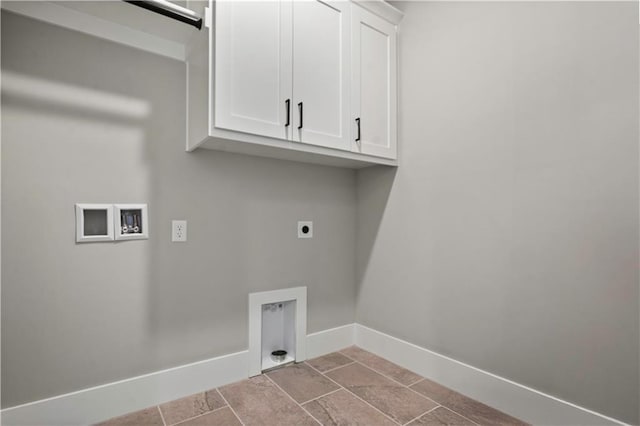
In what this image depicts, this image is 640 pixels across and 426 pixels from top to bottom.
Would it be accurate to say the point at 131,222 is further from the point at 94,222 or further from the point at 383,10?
the point at 383,10

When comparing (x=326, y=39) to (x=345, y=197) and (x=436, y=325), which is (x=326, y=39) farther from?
(x=436, y=325)

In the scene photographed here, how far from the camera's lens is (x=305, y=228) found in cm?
228

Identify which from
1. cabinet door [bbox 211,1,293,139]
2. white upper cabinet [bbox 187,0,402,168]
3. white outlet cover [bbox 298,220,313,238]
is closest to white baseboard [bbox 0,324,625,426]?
white outlet cover [bbox 298,220,313,238]

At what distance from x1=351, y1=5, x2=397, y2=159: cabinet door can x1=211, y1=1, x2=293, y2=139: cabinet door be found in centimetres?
46

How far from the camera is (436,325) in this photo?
197 centimetres

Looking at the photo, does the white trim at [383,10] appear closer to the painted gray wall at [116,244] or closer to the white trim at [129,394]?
the painted gray wall at [116,244]

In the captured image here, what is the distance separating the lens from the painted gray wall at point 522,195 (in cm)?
133

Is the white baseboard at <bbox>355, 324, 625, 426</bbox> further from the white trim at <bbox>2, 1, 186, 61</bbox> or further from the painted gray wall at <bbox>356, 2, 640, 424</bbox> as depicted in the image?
the white trim at <bbox>2, 1, 186, 61</bbox>

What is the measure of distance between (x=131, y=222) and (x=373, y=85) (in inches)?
63.3

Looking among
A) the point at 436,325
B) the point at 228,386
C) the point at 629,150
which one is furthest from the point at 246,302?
the point at 629,150

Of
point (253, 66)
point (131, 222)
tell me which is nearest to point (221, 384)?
point (131, 222)

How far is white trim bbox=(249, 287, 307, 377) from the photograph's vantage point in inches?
79.6

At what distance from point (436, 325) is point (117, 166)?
199 centimetres

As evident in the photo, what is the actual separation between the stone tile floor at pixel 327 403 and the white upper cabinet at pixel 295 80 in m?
1.35
